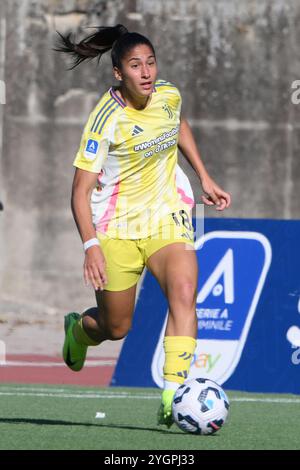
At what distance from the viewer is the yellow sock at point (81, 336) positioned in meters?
8.16

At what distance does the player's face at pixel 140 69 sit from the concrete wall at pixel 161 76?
8.73 meters

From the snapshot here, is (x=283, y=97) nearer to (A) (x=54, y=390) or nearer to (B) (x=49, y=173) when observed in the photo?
(B) (x=49, y=173)

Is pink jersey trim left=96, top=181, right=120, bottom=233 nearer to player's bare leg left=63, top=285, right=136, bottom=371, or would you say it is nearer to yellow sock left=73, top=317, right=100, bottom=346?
player's bare leg left=63, top=285, right=136, bottom=371

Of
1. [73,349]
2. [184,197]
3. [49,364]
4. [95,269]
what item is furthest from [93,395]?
[49,364]

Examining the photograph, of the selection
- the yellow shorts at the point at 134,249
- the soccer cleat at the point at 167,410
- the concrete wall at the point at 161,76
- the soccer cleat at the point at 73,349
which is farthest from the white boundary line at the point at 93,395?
the concrete wall at the point at 161,76

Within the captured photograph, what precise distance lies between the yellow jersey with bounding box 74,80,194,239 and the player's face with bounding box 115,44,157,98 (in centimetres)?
21

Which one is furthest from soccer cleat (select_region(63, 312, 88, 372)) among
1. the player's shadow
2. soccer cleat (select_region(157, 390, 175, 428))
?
soccer cleat (select_region(157, 390, 175, 428))

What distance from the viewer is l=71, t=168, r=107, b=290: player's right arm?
6922 millimetres

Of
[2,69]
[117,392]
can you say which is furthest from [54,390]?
[2,69]

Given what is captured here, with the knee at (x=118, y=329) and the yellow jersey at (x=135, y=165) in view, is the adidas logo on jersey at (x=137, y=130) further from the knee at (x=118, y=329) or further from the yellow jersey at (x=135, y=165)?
the knee at (x=118, y=329)

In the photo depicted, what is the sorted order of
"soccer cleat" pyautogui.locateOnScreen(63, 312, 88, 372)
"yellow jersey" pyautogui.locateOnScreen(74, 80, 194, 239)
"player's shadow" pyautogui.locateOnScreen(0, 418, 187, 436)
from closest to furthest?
"player's shadow" pyautogui.locateOnScreen(0, 418, 187, 436), "yellow jersey" pyautogui.locateOnScreen(74, 80, 194, 239), "soccer cleat" pyautogui.locateOnScreen(63, 312, 88, 372)

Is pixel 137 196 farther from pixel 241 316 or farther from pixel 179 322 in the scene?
pixel 241 316

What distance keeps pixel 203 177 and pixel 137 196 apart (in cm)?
47

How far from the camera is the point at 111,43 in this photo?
7828 millimetres
